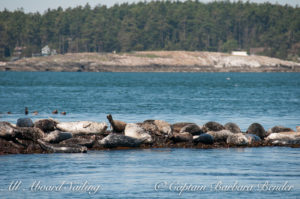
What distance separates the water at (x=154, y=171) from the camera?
1680 cm

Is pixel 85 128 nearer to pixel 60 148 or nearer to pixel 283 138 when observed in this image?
pixel 60 148

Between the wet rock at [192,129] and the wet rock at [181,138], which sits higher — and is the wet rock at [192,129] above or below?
above

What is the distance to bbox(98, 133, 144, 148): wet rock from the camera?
24.6 metres

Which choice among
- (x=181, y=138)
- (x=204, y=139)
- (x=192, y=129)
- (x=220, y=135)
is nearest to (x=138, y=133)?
(x=181, y=138)

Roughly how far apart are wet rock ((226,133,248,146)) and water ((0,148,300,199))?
4.24 ft

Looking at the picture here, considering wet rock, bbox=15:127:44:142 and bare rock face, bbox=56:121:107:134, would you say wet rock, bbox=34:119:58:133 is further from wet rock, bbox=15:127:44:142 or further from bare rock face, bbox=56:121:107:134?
wet rock, bbox=15:127:44:142

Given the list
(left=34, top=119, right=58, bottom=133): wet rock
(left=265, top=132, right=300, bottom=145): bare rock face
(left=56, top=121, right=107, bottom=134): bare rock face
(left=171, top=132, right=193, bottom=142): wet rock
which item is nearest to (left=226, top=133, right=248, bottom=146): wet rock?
(left=265, top=132, right=300, bottom=145): bare rock face

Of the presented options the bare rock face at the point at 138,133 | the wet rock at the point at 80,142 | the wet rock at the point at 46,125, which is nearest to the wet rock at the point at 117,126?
the bare rock face at the point at 138,133

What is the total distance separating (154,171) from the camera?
19906 millimetres

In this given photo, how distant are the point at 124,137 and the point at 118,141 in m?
0.36

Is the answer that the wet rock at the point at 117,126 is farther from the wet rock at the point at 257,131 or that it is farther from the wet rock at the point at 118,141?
the wet rock at the point at 257,131

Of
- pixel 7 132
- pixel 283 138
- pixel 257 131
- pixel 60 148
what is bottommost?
pixel 283 138

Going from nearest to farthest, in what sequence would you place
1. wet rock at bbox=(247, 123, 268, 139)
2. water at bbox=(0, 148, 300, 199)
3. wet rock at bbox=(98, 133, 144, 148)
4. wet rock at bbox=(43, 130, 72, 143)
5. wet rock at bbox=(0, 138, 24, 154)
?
water at bbox=(0, 148, 300, 199) < wet rock at bbox=(0, 138, 24, 154) < wet rock at bbox=(43, 130, 72, 143) < wet rock at bbox=(98, 133, 144, 148) < wet rock at bbox=(247, 123, 268, 139)

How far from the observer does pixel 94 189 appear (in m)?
17.1
